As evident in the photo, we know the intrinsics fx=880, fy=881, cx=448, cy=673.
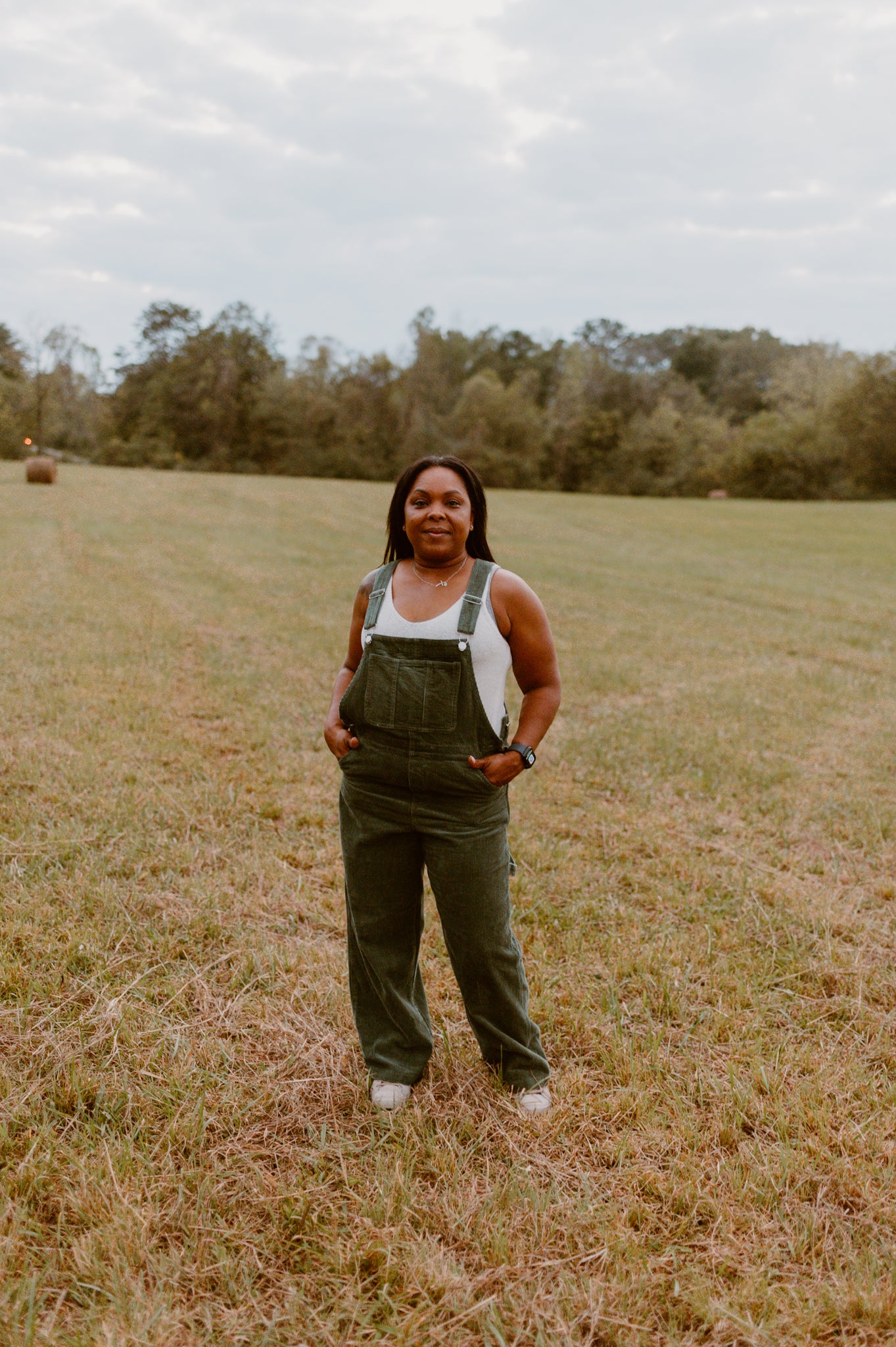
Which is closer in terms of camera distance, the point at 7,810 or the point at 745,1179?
the point at 745,1179

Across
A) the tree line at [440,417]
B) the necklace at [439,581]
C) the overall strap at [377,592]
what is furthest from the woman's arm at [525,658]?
the tree line at [440,417]

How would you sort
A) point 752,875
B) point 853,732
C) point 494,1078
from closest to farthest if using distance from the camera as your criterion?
point 494,1078, point 752,875, point 853,732

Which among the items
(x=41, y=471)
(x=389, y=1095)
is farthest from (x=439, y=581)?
(x=41, y=471)

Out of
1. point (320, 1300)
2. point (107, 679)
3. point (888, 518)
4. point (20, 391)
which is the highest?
point (20, 391)

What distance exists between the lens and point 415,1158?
240 cm

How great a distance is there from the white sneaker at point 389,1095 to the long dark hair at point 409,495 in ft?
5.16

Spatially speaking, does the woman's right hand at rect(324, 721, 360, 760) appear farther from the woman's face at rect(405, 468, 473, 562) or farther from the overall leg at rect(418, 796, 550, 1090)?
the woman's face at rect(405, 468, 473, 562)

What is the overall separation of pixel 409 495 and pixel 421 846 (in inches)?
38.6

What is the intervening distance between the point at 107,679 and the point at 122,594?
13.3 feet

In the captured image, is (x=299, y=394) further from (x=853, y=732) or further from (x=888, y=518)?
(x=853, y=732)

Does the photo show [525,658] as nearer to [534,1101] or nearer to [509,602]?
[509,602]

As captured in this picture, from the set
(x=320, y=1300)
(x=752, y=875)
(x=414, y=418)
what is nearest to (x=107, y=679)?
(x=752, y=875)

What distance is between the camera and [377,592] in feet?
7.98

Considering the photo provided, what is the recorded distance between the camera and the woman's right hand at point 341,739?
2.42 metres
